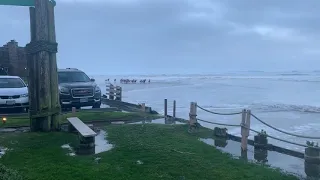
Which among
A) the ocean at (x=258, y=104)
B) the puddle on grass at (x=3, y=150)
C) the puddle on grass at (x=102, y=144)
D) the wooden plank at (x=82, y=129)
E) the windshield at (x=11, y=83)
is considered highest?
the windshield at (x=11, y=83)

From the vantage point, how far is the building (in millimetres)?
34334

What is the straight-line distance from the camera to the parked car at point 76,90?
1688 centimetres

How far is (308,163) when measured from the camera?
26.3 ft

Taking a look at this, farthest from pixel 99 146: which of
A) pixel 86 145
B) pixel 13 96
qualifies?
pixel 13 96

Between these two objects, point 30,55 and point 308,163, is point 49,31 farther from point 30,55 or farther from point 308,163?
point 308,163

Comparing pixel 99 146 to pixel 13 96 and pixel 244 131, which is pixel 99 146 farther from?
pixel 13 96

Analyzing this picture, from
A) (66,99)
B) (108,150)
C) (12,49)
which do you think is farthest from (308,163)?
(12,49)

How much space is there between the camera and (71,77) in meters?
18.2

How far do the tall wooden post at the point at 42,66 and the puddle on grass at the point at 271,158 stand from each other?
5128 mm

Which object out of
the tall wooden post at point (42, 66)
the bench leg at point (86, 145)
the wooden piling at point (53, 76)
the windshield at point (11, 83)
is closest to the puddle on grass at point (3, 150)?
the bench leg at point (86, 145)

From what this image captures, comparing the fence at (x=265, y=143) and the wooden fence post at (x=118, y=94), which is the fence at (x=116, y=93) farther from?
the fence at (x=265, y=143)

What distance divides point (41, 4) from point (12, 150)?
14.1 feet

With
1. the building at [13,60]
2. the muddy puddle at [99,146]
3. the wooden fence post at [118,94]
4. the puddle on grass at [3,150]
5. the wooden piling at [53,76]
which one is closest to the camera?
the puddle on grass at [3,150]

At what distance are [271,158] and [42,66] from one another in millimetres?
6916
